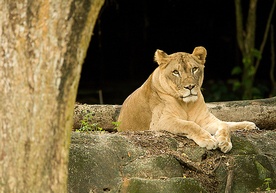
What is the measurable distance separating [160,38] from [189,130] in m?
9.23

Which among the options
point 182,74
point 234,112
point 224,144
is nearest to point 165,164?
point 224,144

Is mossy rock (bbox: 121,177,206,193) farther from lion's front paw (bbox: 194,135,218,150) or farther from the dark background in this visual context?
the dark background

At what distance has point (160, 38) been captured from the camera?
51.8 ft

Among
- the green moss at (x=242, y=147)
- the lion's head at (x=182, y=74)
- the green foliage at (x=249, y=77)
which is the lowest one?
the green foliage at (x=249, y=77)

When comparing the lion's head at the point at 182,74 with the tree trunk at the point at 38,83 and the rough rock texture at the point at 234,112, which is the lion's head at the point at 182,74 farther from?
the tree trunk at the point at 38,83

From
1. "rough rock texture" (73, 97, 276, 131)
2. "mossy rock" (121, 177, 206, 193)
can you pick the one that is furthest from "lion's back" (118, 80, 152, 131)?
"mossy rock" (121, 177, 206, 193)

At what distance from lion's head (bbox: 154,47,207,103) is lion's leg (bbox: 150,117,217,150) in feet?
0.90

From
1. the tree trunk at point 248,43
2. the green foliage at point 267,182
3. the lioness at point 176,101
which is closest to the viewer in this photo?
the green foliage at point 267,182

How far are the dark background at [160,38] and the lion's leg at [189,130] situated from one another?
788cm

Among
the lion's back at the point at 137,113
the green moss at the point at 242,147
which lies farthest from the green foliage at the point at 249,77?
the green moss at the point at 242,147

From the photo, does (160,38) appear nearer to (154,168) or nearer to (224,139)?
(224,139)

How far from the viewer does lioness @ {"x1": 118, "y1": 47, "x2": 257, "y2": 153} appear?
A: 7.01 meters

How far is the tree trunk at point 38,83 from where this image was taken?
13.1ft

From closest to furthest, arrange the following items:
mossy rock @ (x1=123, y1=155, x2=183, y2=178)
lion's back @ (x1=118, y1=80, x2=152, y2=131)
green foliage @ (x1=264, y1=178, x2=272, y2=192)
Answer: mossy rock @ (x1=123, y1=155, x2=183, y2=178), green foliage @ (x1=264, y1=178, x2=272, y2=192), lion's back @ (x1=118, y1=80, x2=152, y2=131)
